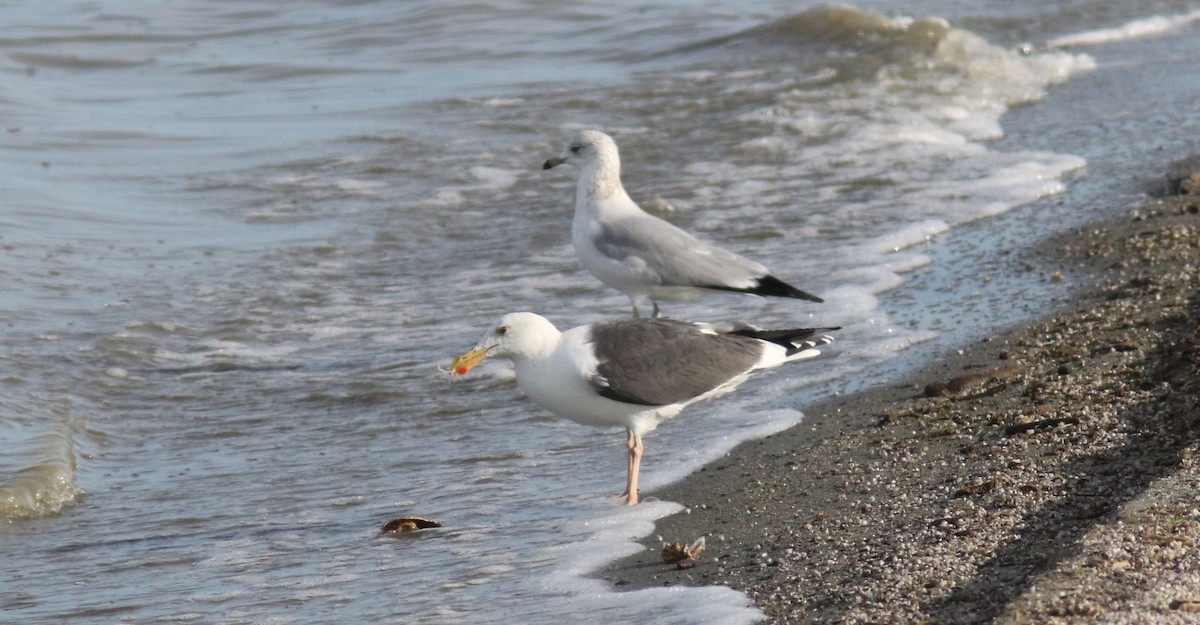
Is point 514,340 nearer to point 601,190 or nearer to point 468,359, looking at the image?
point 468,359

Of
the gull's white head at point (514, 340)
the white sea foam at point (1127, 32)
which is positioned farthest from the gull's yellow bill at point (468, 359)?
the white sea foam at point (1127, 32)

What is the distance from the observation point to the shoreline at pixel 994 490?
3496 millimetres

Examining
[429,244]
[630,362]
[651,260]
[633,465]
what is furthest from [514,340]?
[429,244]

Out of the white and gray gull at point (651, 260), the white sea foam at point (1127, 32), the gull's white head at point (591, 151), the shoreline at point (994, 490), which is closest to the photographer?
the shoreline at point (994, 490)

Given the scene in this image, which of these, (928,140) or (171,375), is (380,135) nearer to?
(928,140)

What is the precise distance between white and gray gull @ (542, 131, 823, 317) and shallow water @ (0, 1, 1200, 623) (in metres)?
0.49

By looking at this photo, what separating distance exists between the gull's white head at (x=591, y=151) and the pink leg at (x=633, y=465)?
2.36m

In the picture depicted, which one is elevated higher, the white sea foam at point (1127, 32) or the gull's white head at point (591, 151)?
the gull's white head at point (591, 151)

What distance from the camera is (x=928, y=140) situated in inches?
427

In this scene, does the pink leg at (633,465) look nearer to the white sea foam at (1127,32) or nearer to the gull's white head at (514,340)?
the gull's white head at (514,340)

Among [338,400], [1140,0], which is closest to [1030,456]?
[338,400]

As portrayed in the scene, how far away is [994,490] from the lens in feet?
14.2

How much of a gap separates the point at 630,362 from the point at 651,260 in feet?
5.43

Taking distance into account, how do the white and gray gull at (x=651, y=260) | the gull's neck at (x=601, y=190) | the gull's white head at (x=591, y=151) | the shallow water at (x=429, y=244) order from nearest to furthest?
the shallow water at (x=429, y=244), the white and gray gull at (x=651, y=260), the gull's neck at (x=601, y=190), the gull's white head at (x=591, y=151)
